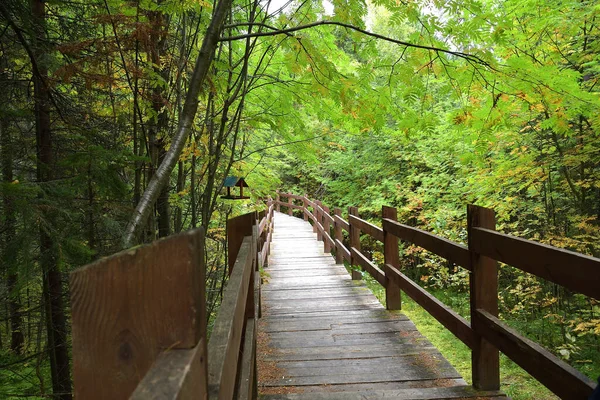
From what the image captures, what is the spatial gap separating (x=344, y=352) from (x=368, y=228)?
210 cm

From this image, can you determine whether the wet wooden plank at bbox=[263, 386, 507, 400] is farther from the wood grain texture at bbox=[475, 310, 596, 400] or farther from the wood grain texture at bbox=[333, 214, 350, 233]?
the wood grain texture at bbox=[333, 214, 350, 233]

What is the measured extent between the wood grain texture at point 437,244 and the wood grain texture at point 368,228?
0.57m

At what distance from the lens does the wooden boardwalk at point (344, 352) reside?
9.31ft

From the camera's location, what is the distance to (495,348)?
2545 mm

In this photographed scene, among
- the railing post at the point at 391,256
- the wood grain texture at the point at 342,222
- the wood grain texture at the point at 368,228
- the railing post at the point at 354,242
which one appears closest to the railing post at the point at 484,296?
the railing post at the point at 391,256

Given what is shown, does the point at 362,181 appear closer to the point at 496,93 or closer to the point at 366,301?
the point at 366,301

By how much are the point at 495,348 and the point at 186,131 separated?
249 cm

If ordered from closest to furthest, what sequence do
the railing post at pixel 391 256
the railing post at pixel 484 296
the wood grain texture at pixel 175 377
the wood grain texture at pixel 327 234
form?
the wood grain texture at pixel 175 377 < the railing post at pixel 484 296 < the railing post at pixel 391 256 < the wood grain texture at pixel 327 234

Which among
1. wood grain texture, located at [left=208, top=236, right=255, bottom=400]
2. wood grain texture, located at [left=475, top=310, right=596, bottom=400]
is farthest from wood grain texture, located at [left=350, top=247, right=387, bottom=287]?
wood grain texture, located at [left=208, top=236, right=255, bottom=400]

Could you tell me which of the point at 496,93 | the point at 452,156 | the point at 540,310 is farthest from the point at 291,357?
the point at 452,156

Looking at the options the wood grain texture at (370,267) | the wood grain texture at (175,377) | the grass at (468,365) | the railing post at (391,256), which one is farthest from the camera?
the grass at (468,365)

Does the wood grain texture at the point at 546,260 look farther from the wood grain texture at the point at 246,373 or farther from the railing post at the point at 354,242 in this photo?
the railing post at the point at 354,242

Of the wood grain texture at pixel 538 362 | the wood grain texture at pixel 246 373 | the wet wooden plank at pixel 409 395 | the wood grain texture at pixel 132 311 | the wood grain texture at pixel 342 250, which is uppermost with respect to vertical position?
the wood grain texture at pixel 132 311

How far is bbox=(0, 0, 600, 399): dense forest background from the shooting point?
284cm
